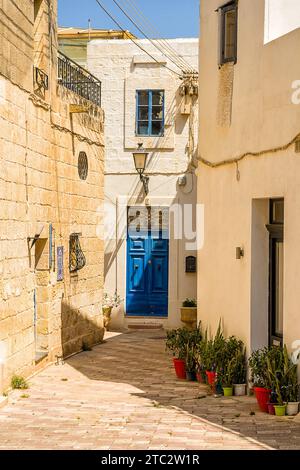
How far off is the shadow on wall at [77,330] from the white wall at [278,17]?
6.05m

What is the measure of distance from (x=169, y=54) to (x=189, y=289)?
211 inches

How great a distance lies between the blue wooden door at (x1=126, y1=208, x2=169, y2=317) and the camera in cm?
1911

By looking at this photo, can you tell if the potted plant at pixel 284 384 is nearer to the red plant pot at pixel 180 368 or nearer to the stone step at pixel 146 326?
the red plant pot at pixel 180 368

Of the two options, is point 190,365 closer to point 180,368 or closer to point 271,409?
point 180,368

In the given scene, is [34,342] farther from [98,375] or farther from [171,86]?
[171,86]

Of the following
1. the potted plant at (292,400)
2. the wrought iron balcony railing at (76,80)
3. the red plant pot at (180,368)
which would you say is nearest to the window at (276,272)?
the potted plant at (292,400)

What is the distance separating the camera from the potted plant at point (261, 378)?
952 cm

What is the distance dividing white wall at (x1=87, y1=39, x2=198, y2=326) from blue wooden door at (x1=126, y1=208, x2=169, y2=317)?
201 mm

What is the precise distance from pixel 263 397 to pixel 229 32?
5.34 meters

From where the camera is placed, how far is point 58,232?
14039 mm

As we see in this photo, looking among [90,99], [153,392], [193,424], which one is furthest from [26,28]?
[193,424]

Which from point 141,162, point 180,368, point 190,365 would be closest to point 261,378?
point 190,365

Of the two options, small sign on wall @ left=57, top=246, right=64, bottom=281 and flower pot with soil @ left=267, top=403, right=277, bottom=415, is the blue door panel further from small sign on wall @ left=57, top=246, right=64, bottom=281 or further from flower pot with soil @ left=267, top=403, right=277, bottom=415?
flower pot with soil @ left=267, top=403, right=277, bottom=415

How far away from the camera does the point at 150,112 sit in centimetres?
1898
